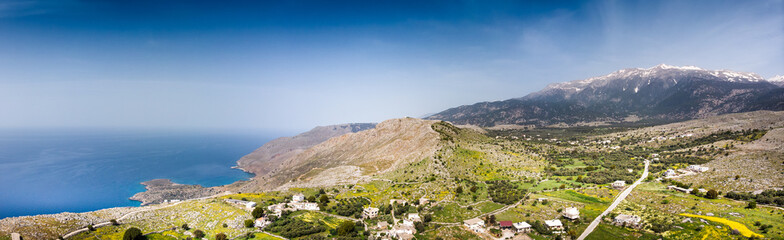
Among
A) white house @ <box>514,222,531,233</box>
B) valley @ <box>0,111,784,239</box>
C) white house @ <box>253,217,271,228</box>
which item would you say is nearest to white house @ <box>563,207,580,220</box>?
valley @ <box>0,111,784,239</box>

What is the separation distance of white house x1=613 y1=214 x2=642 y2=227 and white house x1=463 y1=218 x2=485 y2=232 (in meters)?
20.9

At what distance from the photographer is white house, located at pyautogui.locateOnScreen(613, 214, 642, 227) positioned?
47816 mm

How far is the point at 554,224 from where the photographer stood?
165 ft

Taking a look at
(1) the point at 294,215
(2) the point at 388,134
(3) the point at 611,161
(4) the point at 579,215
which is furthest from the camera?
(2) the point at 388,134

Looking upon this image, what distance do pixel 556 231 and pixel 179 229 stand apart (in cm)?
6089

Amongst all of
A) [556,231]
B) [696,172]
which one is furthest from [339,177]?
[696,172]

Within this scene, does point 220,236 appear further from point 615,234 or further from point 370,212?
point 615,234

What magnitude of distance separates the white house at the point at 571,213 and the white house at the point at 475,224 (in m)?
14.6

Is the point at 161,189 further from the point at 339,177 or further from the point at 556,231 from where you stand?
the point at 556,231

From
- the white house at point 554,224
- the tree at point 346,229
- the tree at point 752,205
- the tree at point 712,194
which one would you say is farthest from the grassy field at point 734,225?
the tree at point 346,229

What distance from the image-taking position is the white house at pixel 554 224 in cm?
4959

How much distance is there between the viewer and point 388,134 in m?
148

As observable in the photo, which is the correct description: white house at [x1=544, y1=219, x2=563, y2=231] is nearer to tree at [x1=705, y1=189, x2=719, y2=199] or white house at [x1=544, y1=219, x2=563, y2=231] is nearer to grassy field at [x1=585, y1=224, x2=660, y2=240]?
grassy field at [x1=585, y1=224, x2=660, y2=240]

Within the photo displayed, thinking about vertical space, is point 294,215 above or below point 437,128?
below
